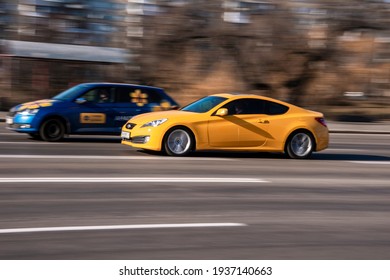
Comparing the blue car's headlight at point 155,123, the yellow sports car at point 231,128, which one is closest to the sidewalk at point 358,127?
the yellow sports car at point 231,128

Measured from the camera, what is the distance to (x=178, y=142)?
14141 mm

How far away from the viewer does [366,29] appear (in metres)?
34.9

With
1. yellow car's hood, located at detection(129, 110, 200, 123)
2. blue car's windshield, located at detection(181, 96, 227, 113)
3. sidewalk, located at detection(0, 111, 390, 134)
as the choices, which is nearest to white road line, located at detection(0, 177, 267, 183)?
yellow car's hood, located at detection(129, 110, 200, 123)

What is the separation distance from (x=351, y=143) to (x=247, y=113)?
740cm

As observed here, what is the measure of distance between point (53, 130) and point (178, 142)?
3.54 m

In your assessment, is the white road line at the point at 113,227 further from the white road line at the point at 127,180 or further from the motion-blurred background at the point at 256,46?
the motion-blurred background at the point at 256,46

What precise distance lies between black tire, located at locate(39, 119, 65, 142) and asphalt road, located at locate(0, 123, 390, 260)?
1268 mm

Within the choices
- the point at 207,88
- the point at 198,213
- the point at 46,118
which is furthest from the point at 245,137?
the point at 207,88

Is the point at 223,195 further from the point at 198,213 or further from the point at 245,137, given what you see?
the point at 245,137

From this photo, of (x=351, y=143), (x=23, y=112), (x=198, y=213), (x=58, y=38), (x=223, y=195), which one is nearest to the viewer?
(x=198, y=213)

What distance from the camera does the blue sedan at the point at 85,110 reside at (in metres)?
15.9

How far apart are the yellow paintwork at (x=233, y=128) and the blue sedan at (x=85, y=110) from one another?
2.00 meters

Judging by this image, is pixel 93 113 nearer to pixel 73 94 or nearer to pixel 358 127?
pixel 73 94

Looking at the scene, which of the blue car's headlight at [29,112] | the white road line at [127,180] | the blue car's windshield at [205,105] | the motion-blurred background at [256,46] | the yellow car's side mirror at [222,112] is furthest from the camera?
the motion-blurred background at [256,46]
